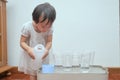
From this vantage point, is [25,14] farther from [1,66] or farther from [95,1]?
[95,1]

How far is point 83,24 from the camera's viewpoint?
6.99 ft

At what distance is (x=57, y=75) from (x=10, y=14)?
1575mm

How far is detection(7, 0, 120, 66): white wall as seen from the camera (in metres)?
2.12

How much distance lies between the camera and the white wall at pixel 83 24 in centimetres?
212

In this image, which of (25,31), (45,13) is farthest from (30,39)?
(45,13)

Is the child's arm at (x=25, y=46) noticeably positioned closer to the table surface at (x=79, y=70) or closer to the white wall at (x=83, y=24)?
the table surface at (x=79, y=70)

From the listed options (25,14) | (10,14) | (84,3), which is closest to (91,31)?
(84,3)

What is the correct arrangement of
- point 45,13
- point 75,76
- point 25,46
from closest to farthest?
point 75,76 < point 45,13 < point 25,46

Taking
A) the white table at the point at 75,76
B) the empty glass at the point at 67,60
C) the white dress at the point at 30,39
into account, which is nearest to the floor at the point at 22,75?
the white dress at the point at 30,39

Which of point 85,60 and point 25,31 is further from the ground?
point 25,31

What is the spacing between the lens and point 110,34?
83.7 inches

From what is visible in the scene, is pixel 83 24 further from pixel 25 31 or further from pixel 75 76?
pixel 75 76

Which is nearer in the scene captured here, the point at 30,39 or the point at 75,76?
the point at 75,76

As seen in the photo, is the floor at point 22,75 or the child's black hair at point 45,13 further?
the floor at point 22,75
